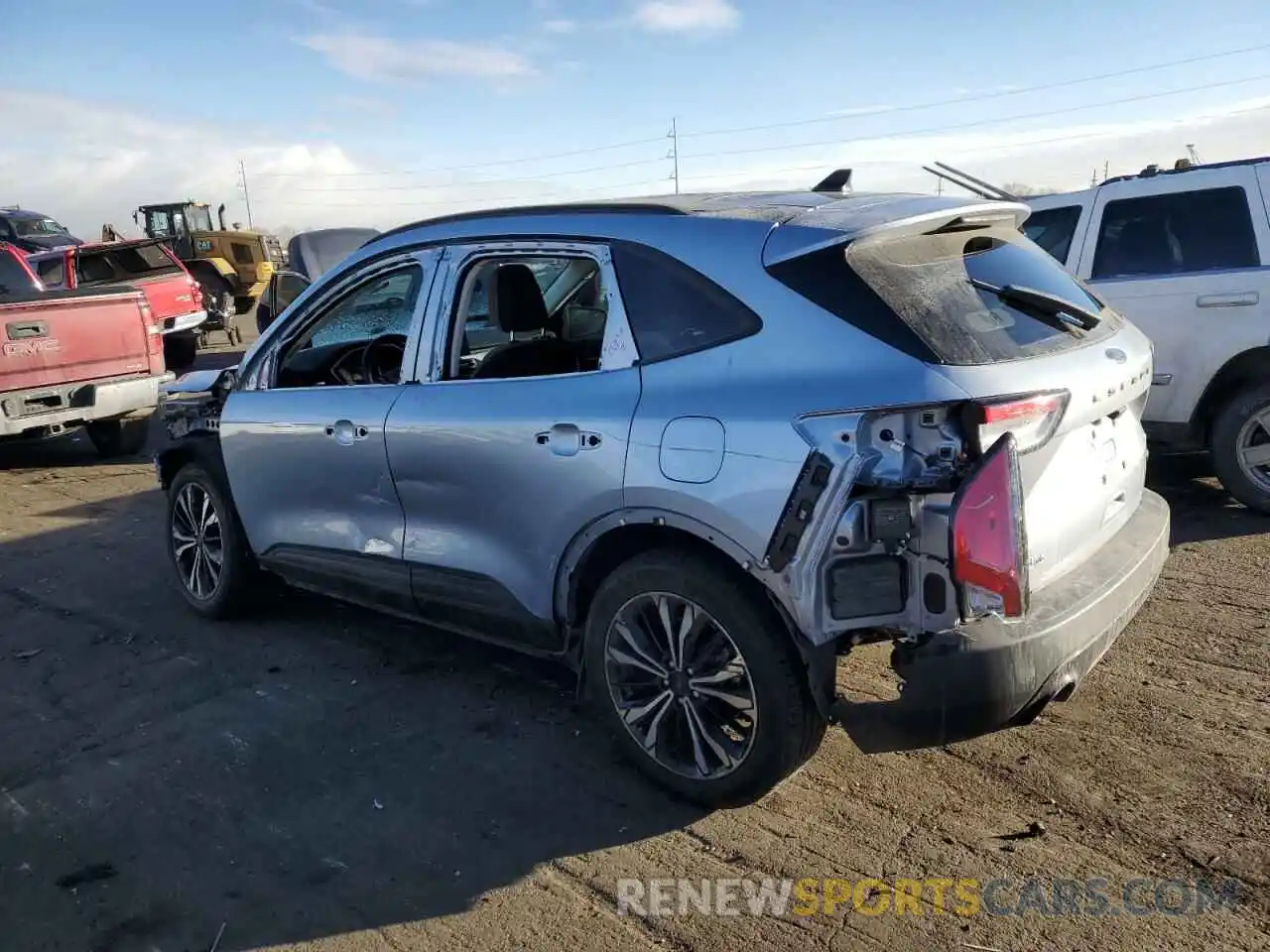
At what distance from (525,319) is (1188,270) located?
4450 millimetres

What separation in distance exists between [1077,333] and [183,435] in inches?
170

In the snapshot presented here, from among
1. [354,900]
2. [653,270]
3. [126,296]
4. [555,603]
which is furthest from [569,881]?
[126,296]

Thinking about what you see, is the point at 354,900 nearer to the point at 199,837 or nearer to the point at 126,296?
the point at 199,837

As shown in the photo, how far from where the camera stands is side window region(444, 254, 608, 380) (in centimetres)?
395

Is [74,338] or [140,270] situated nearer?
[74,338]

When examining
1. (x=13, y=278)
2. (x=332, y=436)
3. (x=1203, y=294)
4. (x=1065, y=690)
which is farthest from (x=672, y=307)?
(x=13, y=278)

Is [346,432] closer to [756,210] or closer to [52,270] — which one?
[756,210]

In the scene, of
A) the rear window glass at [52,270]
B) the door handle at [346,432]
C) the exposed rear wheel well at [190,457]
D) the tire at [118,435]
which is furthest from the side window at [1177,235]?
the rear window glass at [52,270]

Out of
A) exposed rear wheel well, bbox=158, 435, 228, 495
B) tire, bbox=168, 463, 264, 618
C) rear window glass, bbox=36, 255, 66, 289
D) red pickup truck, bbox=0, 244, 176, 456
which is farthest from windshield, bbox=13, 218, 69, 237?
tire, bbox=168, 463, 264, 618

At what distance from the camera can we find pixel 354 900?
308 centimetres

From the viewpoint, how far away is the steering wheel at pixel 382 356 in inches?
198

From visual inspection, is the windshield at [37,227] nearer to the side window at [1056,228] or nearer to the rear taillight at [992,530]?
the side window at [1056,228]

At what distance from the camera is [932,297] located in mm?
3135

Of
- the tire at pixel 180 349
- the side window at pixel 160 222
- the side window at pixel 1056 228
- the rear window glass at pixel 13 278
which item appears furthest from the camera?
the side window at pixel 160 222
